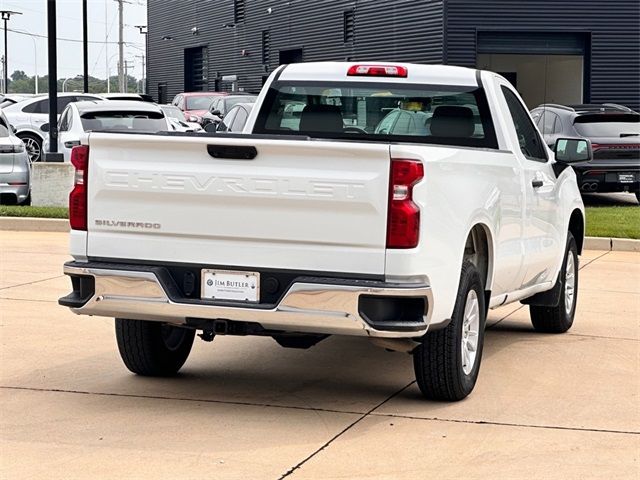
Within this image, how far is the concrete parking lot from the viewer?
19.4 feet

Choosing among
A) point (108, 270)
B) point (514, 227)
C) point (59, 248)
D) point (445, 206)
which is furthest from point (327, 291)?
point (59, 248)

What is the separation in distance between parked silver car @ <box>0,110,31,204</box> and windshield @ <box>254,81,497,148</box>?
11.8 meters

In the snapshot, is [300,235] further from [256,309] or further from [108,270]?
[108,270]

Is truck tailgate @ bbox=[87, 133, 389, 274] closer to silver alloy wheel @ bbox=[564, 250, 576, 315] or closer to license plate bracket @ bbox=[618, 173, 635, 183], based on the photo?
silver alloy wheel @ bbox=[564, 250, 576, 315]

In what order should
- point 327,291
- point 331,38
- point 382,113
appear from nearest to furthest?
point 327,291, point 382,113, point 331,38

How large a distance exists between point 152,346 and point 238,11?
151 ft

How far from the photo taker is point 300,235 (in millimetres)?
6516

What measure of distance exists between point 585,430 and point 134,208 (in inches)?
105

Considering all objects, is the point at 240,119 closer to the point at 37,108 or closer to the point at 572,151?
the point at 37,108

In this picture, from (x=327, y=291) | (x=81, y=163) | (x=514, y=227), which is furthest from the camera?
(x=514, y=227)

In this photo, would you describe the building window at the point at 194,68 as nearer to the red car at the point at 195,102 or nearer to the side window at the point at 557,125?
the red car at the point at 195,102

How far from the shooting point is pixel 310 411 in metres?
7.02

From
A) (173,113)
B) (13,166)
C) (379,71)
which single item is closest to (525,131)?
(379,71)

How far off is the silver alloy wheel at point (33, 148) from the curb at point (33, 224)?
9.88 metres
